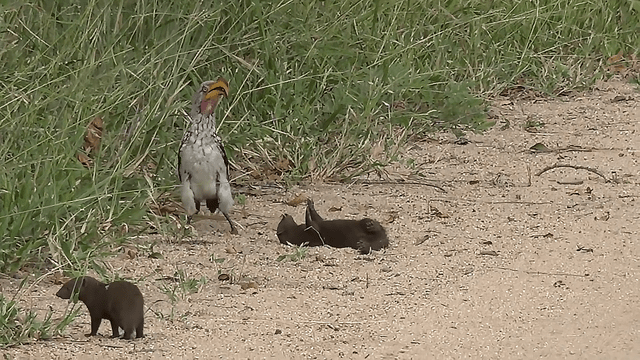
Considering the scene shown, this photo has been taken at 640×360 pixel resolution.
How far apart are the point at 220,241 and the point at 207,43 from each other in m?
0.99

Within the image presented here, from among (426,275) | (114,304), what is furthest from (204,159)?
(114,304)

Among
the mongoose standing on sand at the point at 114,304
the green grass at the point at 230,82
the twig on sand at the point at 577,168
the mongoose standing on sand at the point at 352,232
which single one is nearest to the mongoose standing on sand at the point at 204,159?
the green grass at the point at 230,82

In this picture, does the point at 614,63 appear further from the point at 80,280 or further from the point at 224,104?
the point at 80,280

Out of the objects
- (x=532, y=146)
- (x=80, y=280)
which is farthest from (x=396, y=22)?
(x=80, y=280)

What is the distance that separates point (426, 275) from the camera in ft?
17.6

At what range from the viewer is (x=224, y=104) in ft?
22.6

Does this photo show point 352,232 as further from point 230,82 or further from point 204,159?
point 230,82

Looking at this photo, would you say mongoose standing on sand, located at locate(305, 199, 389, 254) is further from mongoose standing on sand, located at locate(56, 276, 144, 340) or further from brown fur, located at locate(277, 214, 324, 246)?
mongoose standing on sand, located at locate(56, 276, 144, 340)

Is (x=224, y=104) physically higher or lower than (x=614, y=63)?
higher

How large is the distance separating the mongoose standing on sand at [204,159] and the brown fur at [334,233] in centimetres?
32

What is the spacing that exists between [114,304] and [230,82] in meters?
2.77

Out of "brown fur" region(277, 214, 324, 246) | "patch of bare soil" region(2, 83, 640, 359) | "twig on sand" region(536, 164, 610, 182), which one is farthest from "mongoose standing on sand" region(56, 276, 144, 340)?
"twig on sand" region(536, 164, 610, 182)

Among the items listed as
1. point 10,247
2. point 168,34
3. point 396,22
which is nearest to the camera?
point 10,247

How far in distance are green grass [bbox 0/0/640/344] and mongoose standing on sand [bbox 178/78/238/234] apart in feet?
0.37
